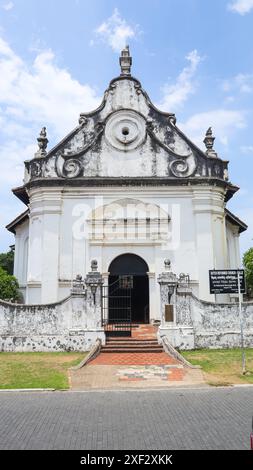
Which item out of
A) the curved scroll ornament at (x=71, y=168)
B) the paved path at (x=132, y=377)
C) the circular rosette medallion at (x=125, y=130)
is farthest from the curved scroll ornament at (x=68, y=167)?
the paved path at (x=132, y=377)

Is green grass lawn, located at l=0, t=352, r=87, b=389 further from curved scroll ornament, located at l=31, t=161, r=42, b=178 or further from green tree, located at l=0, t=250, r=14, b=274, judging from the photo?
green tree, located at l=0, t=250, r=14, b=274

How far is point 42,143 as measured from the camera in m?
21.2

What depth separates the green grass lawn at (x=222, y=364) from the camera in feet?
37.5

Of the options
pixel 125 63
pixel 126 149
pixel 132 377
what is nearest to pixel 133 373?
pixel 132 377

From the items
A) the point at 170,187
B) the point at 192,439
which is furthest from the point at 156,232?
the point at 192,439

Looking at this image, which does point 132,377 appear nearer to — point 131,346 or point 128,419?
point 131,346

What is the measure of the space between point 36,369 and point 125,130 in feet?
42.1

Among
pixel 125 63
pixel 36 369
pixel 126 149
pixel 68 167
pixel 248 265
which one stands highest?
pixel 125 63

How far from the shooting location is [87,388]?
1055 cm

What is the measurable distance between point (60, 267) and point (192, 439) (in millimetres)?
13707

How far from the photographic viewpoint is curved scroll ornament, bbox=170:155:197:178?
67.1 feet

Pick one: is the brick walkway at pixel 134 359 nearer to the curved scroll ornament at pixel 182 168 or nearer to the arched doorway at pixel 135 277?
the arched doorway at pixel 135 277

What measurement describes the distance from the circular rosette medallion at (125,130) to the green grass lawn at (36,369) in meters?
10.5

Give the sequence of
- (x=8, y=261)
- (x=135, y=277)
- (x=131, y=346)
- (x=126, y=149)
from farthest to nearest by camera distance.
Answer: (x=8, y=261) → (x=126, y=149) → (x=135, y=277) → (x=131, y=346)
